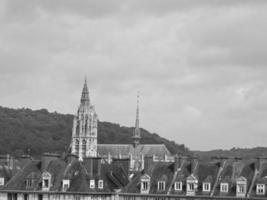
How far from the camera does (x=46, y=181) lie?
100m

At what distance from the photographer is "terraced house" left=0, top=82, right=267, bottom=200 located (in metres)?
93.8

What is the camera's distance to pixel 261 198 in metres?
91.0

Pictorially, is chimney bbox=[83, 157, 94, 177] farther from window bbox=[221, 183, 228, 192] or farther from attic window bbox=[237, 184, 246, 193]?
attic window bbox=[237, 184, 246, 193]

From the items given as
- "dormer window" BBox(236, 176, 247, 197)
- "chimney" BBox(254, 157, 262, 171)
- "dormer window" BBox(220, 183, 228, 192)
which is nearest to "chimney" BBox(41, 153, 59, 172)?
"dormer window" BBox(220, 183, 228, 192)

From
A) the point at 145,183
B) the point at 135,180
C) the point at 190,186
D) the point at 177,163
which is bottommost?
the point at 190,186

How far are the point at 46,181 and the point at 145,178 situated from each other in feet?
37.9

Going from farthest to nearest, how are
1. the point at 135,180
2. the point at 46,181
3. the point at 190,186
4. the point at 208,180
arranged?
the point at 46,181
the point at 135,180
the point at 190,186
the point at 208,180

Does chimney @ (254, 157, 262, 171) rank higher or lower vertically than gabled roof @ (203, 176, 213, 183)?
higher

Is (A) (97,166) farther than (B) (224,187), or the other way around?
(A) (97,166)

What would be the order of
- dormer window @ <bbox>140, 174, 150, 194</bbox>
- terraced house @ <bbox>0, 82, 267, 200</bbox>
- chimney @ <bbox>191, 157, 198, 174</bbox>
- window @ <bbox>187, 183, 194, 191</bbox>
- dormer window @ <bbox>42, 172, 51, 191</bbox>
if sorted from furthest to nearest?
dormer window @ <bbox>42, 172, 51, 191</bbox>
dormer window @ <bbox>140, 174, 150, 194</bbox>
chimney @ <bbox>191, 157, 198, 174</bbox>
window @ <bbox>187, 183, 194, 191</bbox>
terraced house @ <bbox>0, 82, 267, 200</bbox>

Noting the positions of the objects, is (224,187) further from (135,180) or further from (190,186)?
(135,180)

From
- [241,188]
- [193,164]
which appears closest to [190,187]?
[193,164]

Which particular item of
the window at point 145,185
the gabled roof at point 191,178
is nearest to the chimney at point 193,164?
the gabled roof at point 191,178

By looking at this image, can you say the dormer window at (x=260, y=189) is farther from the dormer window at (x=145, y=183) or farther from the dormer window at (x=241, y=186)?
the dormer window at (x=145, y=183)
